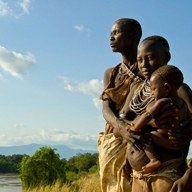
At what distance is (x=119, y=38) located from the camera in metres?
3.61

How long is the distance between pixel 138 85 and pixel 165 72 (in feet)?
2.60

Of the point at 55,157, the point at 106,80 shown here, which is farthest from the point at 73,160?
the point at 106,80

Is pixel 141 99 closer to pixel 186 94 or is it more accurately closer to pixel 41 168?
pixel 186 94

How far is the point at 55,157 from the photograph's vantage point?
17.2 metres

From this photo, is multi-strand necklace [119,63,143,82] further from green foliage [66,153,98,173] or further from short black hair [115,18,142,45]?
green foliage [66,153,98,173]

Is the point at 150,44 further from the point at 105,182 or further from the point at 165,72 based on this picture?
the point at 105,182

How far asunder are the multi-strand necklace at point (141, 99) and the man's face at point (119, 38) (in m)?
0.55

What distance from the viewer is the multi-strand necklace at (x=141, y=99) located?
3.04 metres

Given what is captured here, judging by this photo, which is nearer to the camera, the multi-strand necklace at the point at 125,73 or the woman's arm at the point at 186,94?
the woman's arm at the point at 186,94

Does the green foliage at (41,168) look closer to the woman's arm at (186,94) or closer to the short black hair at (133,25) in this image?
the short black hair at (133,25)

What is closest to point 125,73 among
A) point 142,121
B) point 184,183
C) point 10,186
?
point 142,121

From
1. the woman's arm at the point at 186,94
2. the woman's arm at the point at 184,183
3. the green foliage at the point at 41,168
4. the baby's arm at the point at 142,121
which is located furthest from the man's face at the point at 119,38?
the green foliage at the point at 41,168

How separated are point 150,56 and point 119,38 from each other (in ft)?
2.07

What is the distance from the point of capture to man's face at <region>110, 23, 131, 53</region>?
3602mm
